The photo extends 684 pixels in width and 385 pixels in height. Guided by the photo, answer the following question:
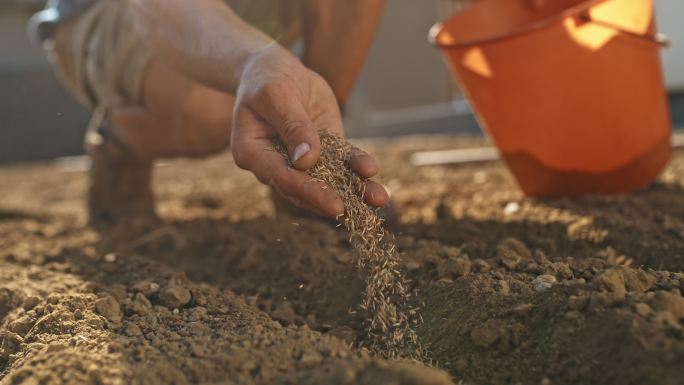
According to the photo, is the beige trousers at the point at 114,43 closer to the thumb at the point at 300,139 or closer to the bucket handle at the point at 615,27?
the bucket handle at the point at 615,27

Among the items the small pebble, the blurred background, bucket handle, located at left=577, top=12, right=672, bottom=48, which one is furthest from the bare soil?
the blurred background

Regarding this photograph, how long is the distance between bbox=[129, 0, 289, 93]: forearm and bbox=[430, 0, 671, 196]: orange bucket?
24.8 inches

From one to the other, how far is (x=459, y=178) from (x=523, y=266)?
141cm

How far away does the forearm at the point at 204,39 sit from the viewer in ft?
4.26

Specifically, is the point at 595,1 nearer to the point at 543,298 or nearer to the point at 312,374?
the point at 543,298

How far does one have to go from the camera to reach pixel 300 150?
3.58 ft

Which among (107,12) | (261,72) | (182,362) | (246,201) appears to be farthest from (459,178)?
(182,362)

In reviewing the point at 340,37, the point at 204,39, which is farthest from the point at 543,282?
the point at 340,37

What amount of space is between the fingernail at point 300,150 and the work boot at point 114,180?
1.24 m

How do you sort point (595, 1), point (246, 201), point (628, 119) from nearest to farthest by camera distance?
1. point (595, 1)
2. point (628, 119)
3. point (246, 201)

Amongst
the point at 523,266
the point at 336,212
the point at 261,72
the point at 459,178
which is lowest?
the point at 459,178

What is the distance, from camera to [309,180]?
1.11 meters

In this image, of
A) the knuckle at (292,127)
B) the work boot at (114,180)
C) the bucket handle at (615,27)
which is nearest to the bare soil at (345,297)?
the work boot at (114,180)

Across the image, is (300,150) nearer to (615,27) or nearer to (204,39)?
(204,39)
